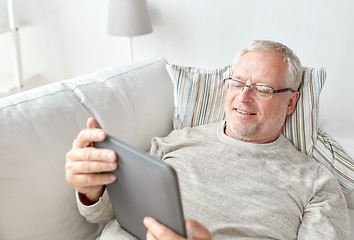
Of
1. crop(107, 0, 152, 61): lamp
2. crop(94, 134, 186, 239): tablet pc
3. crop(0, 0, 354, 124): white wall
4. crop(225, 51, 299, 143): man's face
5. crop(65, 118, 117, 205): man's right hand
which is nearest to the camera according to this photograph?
crop(94, 134, 186, 239): tablet pc

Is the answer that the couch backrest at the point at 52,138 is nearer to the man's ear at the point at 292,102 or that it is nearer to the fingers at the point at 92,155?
the fingers at the point at 92,155

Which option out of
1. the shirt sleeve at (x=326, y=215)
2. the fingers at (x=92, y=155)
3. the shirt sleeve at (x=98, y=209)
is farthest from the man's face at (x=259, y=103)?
the fingers at (x=92, y=155)

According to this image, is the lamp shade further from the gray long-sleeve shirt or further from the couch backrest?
the gray long-sleeve shirt

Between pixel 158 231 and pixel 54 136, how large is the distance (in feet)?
1.70

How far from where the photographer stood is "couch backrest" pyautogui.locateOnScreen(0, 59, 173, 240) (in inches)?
41.8

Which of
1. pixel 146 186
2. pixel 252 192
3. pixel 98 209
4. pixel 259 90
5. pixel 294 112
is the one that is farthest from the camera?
pixel 294 112

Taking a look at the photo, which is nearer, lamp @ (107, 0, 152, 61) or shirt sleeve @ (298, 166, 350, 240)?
shirt sleeve @ (298, 166, 350, 240)

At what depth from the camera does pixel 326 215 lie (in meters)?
1.19

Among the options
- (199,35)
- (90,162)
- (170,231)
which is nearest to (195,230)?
(170,231)

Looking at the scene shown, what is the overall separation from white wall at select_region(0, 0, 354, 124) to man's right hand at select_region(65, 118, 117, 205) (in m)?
1.68

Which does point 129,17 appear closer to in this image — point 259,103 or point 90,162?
point 259,103

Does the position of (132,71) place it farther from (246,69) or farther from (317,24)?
(317,24)

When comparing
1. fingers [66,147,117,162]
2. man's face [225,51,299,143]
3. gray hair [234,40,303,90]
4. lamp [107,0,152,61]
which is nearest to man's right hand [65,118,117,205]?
fingers [66,147,117,162]

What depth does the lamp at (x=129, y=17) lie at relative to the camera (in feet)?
8.08
